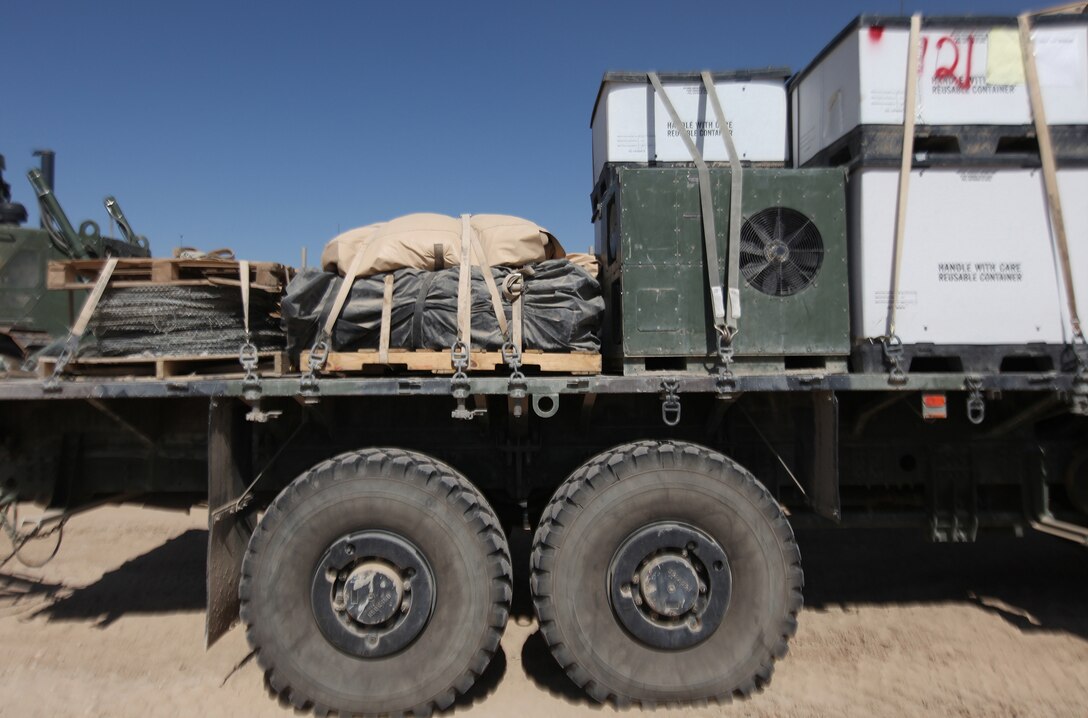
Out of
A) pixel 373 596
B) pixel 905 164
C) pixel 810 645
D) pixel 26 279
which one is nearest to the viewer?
pixel 373 596

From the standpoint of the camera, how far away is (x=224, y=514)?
389cm

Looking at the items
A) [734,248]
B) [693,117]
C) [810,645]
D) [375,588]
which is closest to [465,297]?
[734,248]

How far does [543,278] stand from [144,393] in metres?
2.37

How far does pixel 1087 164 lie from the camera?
3.95 meters

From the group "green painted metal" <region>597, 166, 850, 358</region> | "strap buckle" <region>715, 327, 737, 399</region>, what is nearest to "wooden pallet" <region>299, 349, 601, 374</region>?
"green painted metal" <region>597, 166, 850, 358</region>

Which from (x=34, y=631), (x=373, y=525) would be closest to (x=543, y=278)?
(x=373, y=525)

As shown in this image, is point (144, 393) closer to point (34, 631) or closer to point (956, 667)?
point (34, 631)

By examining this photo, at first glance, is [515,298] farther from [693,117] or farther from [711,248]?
[693,117]

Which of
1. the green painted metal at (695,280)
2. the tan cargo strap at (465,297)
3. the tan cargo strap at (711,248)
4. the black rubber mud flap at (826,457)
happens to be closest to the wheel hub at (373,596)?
the tan cargo strap at (465,297)

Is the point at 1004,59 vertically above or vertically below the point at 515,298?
above

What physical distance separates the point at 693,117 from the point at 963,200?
1.76 metres

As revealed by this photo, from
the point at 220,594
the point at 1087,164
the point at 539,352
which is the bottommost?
the point at 220,594

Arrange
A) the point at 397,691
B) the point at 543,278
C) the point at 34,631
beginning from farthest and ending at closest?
the point at 34,631
the point at 543,278
the point at 397,691

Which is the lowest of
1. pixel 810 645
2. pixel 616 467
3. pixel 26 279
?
pixel 810 645
